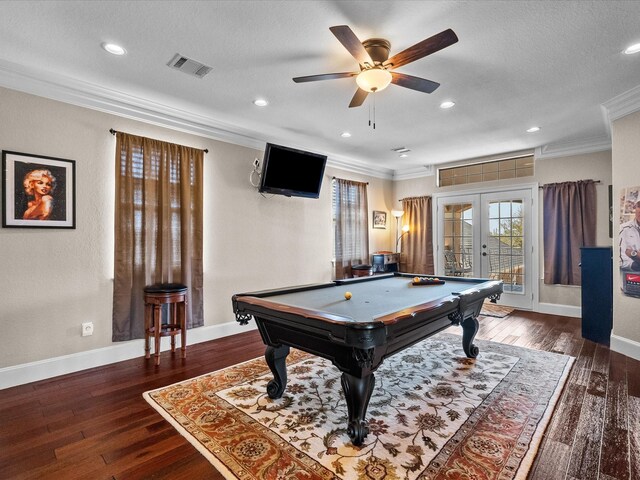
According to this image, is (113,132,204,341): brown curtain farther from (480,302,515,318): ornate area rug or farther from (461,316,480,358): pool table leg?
(480,302,515,318): ornate area rug

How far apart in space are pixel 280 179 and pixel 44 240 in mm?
2593

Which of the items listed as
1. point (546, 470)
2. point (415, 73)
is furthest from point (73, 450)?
point (415, 73)

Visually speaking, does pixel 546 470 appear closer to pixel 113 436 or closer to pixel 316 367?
pixel 316 367

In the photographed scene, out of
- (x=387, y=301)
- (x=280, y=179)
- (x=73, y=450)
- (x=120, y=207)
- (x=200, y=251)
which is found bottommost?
(x=73, y=450)

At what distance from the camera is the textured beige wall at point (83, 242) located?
2828 millimetres

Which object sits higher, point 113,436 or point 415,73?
point 415,73

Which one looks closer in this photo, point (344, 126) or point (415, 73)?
point (415, 73)

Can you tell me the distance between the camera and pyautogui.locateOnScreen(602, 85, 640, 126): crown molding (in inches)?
127

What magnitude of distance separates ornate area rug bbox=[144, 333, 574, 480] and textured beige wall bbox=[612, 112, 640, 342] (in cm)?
86

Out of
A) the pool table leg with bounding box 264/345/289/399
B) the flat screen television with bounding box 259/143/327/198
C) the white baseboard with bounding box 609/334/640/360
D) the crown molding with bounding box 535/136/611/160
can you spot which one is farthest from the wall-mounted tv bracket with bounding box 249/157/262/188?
the white baseboard with bounding box 609/334/640/360

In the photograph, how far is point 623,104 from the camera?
3377 mm

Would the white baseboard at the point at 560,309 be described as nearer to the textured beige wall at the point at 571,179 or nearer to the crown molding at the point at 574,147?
the textured beige wall at the point at 571,179

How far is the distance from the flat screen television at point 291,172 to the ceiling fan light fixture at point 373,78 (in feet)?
6.56

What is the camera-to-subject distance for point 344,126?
425cm
